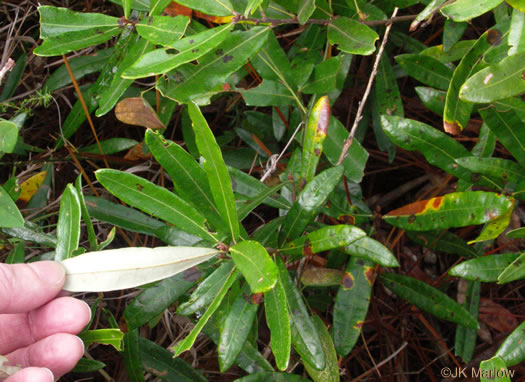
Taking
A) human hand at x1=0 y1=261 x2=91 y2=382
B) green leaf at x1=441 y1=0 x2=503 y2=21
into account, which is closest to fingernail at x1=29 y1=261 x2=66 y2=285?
human hand at x1=0 y1=261 x2=91 y2=382

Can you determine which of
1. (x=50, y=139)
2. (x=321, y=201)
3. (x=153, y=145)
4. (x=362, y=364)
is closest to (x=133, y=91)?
(x=50, y=139)

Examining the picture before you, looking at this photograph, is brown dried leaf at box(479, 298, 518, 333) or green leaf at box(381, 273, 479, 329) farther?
brown dried leaf at box(479, 298, 518, 333)

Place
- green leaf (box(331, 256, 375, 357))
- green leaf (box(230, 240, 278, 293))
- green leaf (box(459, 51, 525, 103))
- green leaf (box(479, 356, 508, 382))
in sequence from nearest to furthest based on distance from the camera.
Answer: green leaf (box(230, 240, 278, 293)), green leaf (box(459, 51, 525, 103)), green leaf (box(479, 356, 508, 382)), green leaf (box(331, 256, 375, 357))

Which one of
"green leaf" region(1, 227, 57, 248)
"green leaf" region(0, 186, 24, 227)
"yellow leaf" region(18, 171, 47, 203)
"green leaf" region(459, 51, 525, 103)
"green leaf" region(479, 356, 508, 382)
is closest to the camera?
"green leaf" region(459, 51, 525, 103)

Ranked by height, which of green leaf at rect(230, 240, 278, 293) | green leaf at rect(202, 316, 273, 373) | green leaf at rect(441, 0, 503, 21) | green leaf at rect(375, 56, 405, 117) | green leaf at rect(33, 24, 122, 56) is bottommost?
green leaf at rect(202, 316, 273, 373)

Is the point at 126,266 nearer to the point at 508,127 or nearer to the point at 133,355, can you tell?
the point at 133,355

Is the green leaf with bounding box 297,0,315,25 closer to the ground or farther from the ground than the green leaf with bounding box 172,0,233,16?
closer to the ground

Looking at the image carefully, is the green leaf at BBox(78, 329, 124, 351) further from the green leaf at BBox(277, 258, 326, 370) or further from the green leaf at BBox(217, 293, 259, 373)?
the green leaf at BBox(277, 258, 326, 370)
